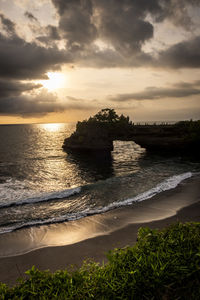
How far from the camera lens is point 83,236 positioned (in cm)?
1270

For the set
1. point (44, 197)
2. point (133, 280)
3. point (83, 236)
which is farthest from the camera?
point (44, 197)

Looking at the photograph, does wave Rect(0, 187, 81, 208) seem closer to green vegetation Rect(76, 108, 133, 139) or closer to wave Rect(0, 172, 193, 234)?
wave Rect(0, 172, 193, 234)

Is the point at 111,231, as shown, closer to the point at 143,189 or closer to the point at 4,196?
the point at 143,189

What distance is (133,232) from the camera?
12.7 metres

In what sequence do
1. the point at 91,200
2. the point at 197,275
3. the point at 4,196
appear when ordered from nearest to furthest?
the point at 197,275 < the point at 91,200 < the point at 4,196

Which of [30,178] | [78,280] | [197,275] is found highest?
[197,275]

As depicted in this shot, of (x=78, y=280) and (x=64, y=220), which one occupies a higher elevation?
(x=78, y=280)

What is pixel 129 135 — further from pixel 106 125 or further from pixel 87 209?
pixel 87 209

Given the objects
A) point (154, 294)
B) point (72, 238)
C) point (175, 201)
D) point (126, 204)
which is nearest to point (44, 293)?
point (154, 294)

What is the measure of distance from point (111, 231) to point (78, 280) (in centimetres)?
989

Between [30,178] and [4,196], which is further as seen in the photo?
[30,178]

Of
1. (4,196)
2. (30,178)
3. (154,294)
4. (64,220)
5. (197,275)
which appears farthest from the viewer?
(30,178)

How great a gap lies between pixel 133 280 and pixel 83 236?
33.1ft

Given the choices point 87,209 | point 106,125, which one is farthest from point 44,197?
point 106,125
